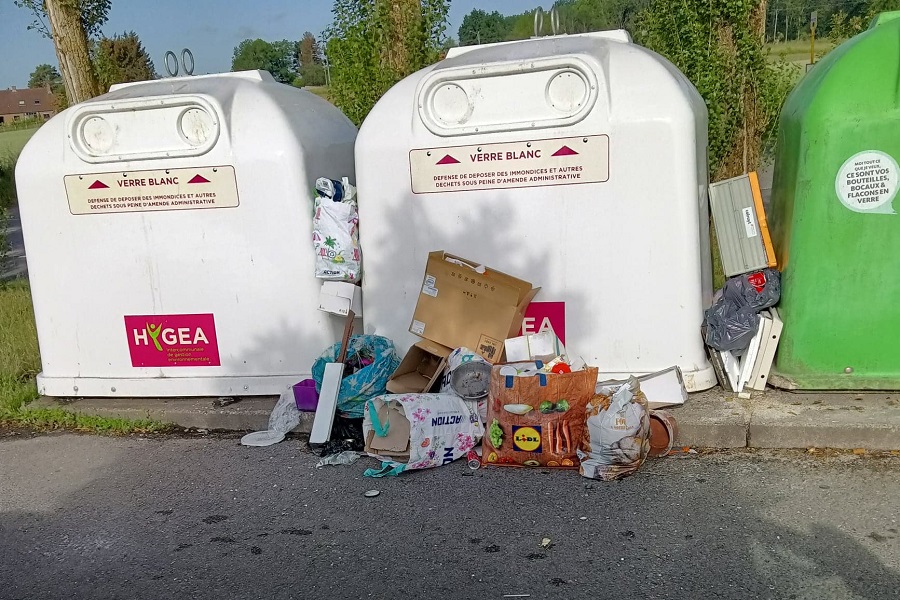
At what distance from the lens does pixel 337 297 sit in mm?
3826

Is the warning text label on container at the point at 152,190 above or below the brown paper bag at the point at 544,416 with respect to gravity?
above

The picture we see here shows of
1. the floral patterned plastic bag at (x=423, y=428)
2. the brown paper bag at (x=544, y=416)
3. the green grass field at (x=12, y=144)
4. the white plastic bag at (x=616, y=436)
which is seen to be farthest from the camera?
the green grass field at (x=12, y=144)

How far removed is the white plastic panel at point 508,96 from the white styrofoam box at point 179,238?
784 mm

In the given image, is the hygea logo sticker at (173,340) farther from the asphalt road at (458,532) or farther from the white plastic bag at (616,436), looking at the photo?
the white plastic bag at (616,436)

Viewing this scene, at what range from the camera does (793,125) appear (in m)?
3.53

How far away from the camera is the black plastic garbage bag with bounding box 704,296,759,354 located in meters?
3.47

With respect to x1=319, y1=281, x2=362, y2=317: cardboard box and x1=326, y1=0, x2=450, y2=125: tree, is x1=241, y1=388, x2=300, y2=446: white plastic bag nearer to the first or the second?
x1=319, y1=281, x2=362, y2=317: cardboard box

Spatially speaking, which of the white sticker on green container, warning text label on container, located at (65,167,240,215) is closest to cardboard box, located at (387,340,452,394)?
warning text label on container, located at (65,167,240,215)

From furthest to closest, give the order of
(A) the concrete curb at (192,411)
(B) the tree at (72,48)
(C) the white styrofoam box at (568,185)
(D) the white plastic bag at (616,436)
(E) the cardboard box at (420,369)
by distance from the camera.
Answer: (B) the tree at (72,48) < (A) the concrete curb at (192,411) < (E) the cardboard box at (420,369) < (C) the white styrofoam box at (568,185) < (D) the white plastic bag at (616,436)

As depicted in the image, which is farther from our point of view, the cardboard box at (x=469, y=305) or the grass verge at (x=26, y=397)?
the grass verge at (x=26, y=397)

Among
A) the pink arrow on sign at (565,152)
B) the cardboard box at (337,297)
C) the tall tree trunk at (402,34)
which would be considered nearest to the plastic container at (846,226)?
the pink arrow on sign at (565,152)

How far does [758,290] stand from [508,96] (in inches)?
60.8

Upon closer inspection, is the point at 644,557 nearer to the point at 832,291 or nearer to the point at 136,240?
the point at 832,291

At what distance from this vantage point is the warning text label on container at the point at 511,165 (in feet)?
11.3
